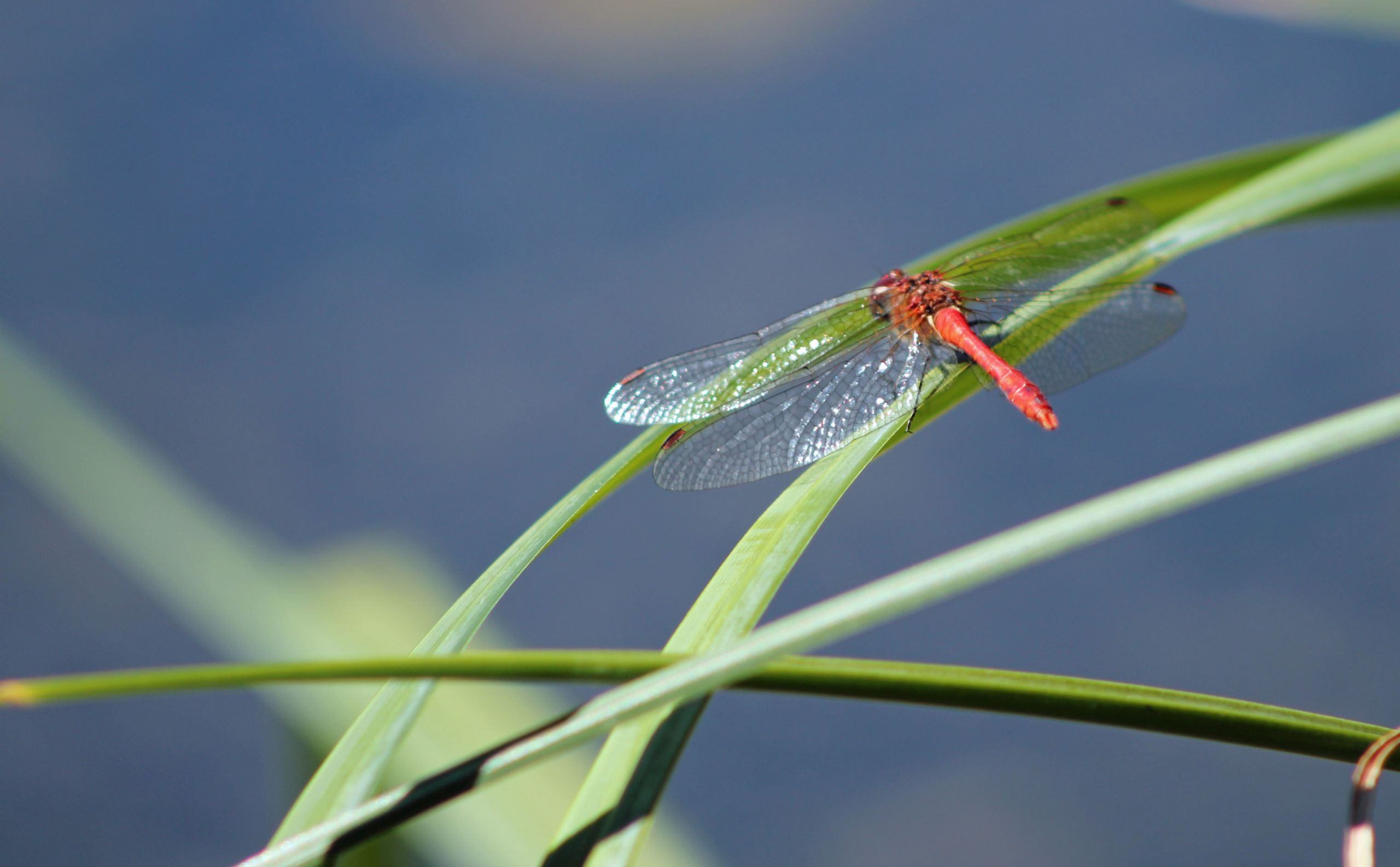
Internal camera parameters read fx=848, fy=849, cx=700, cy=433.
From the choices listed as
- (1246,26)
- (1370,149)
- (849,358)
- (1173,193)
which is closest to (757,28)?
(1246,26)

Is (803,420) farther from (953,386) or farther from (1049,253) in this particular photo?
(1049,253)

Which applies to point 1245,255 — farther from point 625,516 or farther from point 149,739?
point 149,739

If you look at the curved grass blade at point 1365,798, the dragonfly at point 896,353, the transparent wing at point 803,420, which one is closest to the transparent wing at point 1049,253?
the dragonfly at point 896,353

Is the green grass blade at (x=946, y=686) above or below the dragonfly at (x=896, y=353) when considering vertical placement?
below

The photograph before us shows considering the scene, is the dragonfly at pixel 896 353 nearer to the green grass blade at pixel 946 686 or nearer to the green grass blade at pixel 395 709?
the green grass blade at pixel 395 709

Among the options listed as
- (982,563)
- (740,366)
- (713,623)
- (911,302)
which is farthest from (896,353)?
(982,563)
